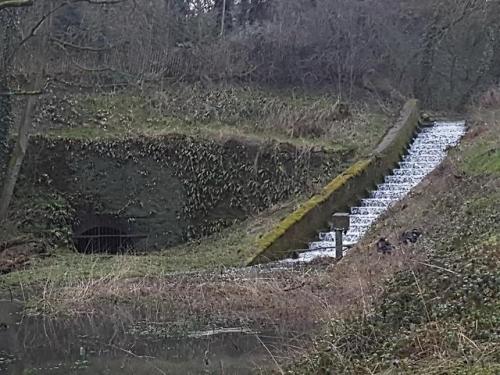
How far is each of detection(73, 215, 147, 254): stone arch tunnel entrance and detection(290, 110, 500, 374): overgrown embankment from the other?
1192cm

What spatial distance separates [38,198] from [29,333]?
408 inches

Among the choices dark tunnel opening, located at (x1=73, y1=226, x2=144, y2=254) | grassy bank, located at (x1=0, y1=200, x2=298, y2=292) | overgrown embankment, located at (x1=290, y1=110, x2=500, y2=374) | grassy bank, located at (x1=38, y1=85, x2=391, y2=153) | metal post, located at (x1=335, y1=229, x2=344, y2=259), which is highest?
grassy bank, located at (x1=38, y1=85, x2=391, y2=153)

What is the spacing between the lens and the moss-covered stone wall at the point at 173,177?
2111 cm

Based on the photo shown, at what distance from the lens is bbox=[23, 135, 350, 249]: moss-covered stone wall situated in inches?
831

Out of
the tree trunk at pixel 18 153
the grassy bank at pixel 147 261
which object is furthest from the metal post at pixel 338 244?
the tree trunk at pixel 18 153

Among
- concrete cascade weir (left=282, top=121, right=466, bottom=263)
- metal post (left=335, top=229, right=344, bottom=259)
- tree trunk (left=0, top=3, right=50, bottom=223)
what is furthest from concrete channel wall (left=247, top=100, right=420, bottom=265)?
tree trunk (left=0, top=3, right=50, bottom=223)

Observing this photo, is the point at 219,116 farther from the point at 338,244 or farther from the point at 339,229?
the point at 338,244

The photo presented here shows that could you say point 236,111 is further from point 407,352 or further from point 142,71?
point 407,352

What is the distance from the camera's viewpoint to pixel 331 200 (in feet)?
59.4

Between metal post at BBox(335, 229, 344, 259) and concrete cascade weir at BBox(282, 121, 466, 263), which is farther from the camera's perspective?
concrete cascade weir at BBox(282, 121, 466, 263)

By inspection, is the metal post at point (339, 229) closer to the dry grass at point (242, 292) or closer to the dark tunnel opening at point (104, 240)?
the dry grass at point (242, 292)

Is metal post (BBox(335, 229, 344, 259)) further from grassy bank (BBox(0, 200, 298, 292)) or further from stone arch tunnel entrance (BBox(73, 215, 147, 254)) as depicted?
stone arch tunnel entrance (BBox(73, 215, 147, 254))

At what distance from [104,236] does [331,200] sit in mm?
7380

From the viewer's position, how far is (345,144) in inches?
873
